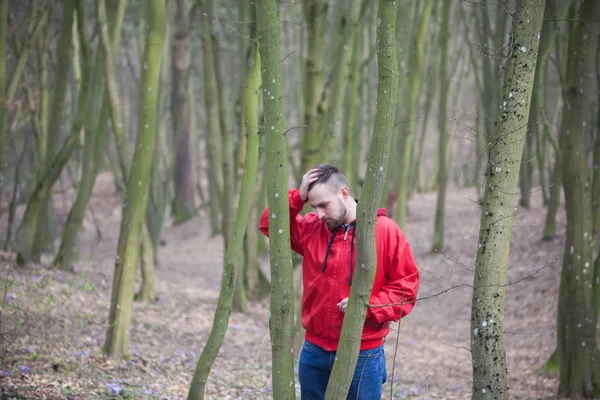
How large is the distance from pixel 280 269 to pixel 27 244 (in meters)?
6.13

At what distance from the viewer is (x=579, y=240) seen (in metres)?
5.53

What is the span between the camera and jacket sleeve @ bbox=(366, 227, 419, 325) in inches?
123

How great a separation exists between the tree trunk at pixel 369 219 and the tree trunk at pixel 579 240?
10.7 feet

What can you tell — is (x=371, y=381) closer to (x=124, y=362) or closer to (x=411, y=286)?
(x=411, y=286)

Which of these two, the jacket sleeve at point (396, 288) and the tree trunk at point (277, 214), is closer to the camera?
the jacket sleeve at point (396, 288)

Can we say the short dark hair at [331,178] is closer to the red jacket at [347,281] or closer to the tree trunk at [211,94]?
the red jacket at [347,281]

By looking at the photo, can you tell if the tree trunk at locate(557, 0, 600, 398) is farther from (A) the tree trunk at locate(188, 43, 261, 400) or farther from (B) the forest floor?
(A) the tree trunk at locate(188, 43, 261, 400)

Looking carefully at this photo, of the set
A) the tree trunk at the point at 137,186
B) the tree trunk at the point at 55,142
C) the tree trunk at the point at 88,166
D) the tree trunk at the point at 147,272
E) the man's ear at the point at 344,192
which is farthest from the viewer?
the tree trunk at the point at 88,166

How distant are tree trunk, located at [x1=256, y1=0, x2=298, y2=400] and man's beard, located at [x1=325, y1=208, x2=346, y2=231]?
0.75 ft

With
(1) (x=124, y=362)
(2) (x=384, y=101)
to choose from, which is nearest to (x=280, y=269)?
(2) (x=384, y=101)

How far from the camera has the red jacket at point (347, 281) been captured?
10.4ft

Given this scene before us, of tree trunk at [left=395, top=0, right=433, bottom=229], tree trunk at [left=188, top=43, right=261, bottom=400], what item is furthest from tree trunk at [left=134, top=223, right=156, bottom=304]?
tree trunk at [left=395, top=0, right=433, bottom=229]

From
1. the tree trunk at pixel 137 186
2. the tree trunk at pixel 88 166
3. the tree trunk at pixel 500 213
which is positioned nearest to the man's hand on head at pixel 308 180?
the tree trunk at pixel 500 213

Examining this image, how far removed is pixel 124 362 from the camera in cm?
555
